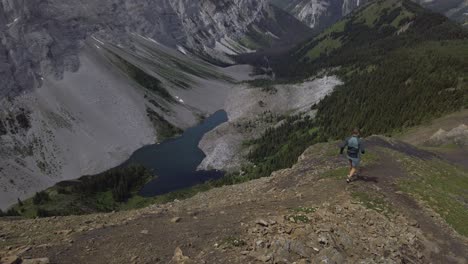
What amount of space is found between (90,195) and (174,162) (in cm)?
3851

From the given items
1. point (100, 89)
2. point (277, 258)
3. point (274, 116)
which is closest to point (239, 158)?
point (274, 116)

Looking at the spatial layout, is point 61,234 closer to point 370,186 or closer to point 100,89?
point 370,186

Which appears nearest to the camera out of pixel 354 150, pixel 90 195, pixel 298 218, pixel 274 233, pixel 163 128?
pixel 274 233

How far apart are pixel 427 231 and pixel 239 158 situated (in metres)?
125

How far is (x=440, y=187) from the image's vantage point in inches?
1606

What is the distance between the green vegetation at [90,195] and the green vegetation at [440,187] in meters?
95.4

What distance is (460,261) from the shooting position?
2861 centimetres

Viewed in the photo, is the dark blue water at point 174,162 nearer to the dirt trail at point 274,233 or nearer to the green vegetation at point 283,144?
the green vegetation at point 283,144

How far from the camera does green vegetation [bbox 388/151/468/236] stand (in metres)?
34.2

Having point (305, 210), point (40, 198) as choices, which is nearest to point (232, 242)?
point (305, 210)

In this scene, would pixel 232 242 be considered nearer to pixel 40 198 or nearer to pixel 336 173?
pixel 336 173

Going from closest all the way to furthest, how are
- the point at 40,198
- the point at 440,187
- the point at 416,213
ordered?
the point at 416,213 < the point at 440,187 < the point at 40,198

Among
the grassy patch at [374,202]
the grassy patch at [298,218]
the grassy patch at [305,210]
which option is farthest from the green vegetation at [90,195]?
the grassy patch at [298,218]

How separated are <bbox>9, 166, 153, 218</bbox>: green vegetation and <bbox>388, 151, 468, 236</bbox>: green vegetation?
9537 centimetres
